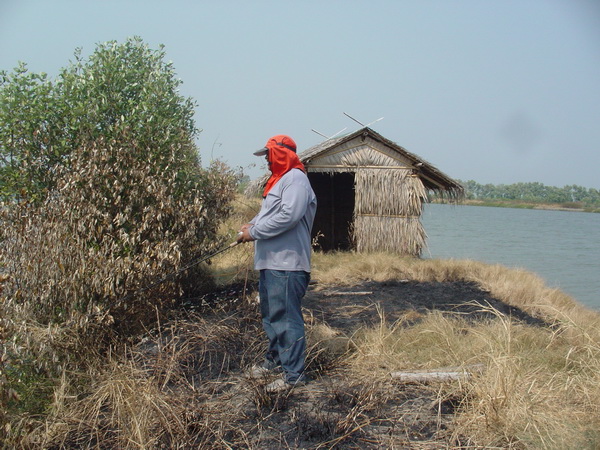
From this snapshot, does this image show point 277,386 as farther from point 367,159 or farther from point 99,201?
point 367,159

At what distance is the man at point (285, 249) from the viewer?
4.11 meters

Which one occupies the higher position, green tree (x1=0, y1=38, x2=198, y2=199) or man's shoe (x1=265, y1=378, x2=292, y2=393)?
green tree (x1=0, y1=38, x2=198, y2=199)

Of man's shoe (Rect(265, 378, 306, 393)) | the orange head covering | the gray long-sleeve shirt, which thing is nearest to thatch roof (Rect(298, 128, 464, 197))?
the orange head covering

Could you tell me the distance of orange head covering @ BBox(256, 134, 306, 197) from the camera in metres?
4.21

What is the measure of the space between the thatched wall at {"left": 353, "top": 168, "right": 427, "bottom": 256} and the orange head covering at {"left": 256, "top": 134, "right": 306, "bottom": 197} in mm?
8647

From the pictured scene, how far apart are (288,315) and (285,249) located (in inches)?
19.0

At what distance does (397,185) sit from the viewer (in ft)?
42.2

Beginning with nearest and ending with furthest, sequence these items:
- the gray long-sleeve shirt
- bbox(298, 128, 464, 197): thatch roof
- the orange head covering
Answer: the gray long-sleeve shirt, the orange head covering, bbox(298, 128, 464, 197): thatch roof

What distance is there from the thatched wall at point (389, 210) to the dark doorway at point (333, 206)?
283 centimetres

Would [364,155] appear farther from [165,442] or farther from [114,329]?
[165,442]

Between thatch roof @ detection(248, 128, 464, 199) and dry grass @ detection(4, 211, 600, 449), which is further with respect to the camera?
thatch roof @ detection(248, 128, 464, 199)

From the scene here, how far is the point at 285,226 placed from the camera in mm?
4070

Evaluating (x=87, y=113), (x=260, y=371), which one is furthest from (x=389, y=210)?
(x=260, y=371)

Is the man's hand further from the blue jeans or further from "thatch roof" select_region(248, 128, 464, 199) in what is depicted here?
"thatch roof" select_region(248, 128, 464, 199)
